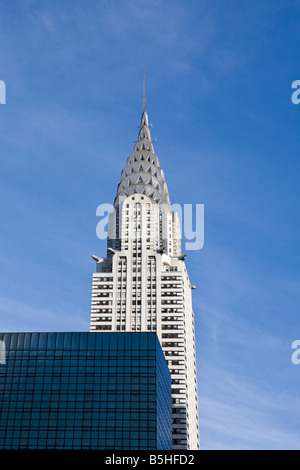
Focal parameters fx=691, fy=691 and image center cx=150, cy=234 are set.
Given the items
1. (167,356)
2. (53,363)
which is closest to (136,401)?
(53,363)

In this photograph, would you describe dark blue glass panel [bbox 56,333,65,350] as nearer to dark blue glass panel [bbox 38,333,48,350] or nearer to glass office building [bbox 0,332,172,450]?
glass office building [bbox 0,332,172,450]

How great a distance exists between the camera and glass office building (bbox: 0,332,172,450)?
401ft

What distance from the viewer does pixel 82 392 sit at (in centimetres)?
12712

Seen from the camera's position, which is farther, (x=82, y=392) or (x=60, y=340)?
(x=60, y=340)

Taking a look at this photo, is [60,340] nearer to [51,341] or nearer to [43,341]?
[51,341]

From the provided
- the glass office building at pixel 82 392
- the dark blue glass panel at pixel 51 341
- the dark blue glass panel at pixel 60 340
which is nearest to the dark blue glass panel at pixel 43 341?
the glass office building at pixel 82 392

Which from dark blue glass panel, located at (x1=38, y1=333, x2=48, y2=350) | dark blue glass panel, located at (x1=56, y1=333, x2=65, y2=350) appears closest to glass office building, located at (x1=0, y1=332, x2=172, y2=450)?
dark blue glass panel, located at (x1=38, y1=333, x2=48, y2=350)

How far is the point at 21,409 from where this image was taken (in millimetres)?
126438

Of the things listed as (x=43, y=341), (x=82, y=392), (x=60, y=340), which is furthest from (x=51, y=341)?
(x=82, y=392)

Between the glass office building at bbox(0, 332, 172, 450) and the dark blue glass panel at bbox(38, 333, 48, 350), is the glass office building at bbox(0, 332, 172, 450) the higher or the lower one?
the lower one

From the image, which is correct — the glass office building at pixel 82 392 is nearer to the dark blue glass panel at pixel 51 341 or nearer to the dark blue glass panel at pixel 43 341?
the dark blue glass panel at pixel 43 341

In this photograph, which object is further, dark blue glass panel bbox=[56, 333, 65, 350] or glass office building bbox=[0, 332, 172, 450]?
dark blue glass panel bbox=[56, 333, 65, 350]

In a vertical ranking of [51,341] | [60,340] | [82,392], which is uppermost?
[60,340]

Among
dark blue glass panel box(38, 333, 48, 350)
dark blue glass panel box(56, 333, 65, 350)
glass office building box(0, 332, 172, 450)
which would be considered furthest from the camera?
dark blue glass panel box(38, 333, 48, 350)
